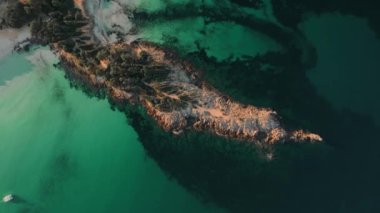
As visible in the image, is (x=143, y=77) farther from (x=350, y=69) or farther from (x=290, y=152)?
(x=350, y=69)

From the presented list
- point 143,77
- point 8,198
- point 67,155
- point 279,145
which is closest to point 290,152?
point 279,145

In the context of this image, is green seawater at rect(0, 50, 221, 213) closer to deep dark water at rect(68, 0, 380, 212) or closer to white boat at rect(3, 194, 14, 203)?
white boat at rect(3, 194, 14, 203)

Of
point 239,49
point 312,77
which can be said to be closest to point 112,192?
point 239,49

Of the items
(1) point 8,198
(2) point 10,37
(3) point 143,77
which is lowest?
(1) point 8,198

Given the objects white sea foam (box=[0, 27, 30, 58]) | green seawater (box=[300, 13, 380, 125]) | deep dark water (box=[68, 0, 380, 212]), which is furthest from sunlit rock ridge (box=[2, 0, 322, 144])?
green seawater (box=[300, 13, 380, 125])

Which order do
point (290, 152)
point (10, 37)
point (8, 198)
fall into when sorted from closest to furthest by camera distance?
1. point (290, 152)
2. point (8, 198)
3. point (10, 37)

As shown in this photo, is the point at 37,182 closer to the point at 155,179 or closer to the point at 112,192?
the point at 112,192
